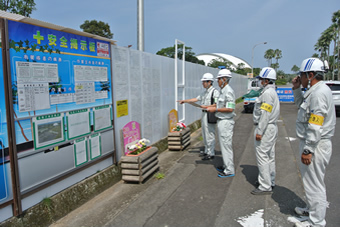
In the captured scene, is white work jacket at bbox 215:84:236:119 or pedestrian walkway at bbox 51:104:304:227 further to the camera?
white work jacket at bbox 215:84:236:119

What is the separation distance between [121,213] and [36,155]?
1.45 m

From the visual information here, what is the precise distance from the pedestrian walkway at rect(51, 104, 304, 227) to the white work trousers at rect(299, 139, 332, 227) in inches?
16.0

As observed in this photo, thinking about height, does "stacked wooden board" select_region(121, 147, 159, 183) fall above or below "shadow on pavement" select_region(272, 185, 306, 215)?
above

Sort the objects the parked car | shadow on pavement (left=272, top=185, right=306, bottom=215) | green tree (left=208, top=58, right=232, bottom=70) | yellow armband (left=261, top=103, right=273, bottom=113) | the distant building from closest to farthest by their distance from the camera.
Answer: shadow on pavement (left=272, top=185, right=306, bottom=215), yellow armband (left=261, top=103, right=273, bottom=113), the parked car, green tree (left=208, top=58, right=232, bottom=70), the distant building

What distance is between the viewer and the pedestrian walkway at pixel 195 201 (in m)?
3.56

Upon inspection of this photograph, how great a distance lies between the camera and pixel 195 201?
4.16 metres

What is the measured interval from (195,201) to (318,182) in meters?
1.82

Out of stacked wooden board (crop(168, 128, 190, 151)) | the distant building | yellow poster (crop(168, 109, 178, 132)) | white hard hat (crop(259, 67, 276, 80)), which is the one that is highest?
the distant building

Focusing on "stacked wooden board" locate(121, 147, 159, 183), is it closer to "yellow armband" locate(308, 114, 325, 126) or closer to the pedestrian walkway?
the pedestrian walkway

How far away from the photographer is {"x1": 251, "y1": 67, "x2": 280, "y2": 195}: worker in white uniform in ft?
13.7

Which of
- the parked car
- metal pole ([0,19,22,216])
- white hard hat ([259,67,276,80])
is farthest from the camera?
the parked car

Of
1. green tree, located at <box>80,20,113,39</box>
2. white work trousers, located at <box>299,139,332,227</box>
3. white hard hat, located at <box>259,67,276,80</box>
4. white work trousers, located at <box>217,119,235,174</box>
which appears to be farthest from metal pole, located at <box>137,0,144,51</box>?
green tree, located at <box>80,20,113,39</box>

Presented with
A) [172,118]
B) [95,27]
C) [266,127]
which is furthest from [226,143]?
[95,27]

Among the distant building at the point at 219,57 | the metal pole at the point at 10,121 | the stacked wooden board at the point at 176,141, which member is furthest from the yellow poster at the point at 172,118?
the distant building at the point at 219,57
